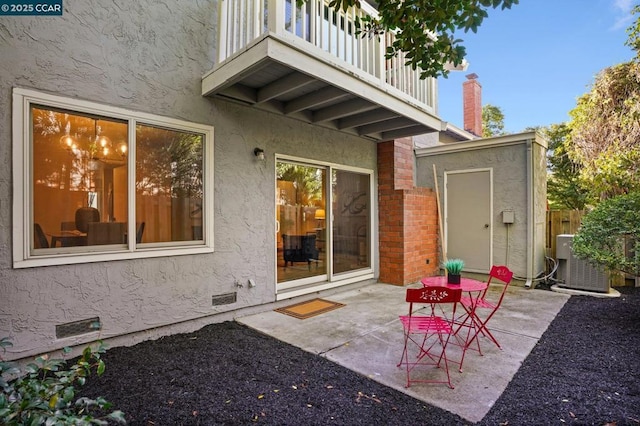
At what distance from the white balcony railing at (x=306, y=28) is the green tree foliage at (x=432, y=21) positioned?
1.15 m

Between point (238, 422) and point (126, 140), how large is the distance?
10.4 feet

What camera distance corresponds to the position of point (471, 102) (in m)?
12.5

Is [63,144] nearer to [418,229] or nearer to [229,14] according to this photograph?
[229,14]

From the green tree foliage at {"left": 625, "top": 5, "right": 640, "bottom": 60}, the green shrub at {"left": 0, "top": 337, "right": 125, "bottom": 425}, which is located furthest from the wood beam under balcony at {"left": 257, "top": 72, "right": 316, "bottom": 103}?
the green tree foliage at {"left": 625, "top": 5, "right": 640, "bottom": 60}

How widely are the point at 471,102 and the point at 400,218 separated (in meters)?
8.33

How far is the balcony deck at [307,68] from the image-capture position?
11.7 ft

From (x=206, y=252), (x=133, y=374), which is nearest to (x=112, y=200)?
(x=206, y=252)

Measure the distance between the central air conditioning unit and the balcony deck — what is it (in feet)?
11.8

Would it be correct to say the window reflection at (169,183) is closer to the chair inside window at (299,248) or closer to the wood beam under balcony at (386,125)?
the chair inside window at (299,248)

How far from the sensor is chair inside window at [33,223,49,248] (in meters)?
3.22

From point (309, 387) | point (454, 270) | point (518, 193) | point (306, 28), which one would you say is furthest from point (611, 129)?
point (309, 387)

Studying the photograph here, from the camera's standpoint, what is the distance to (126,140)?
3.79 m

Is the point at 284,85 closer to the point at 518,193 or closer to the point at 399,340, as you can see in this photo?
the point at 399,340

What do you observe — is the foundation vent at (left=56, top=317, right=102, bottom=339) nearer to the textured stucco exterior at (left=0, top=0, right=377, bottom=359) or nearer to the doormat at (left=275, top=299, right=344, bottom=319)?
the textured stucco exterior at (left=0, top=0, right=377, bottom=359)
